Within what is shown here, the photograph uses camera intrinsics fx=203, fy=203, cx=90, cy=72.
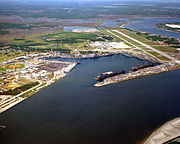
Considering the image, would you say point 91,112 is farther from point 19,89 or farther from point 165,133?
point 19,89

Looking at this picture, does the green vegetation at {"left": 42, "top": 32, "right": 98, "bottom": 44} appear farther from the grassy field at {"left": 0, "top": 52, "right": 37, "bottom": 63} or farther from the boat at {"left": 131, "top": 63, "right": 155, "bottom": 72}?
the boat at {"left": 131, "top": 63, "right": 155, "bottom": 72}

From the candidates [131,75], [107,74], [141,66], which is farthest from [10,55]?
[141,66]

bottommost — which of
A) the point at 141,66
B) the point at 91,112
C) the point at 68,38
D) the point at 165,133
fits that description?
the point at 165,133

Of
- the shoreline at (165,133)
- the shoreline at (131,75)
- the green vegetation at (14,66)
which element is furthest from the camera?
the green vegetation at (14,66)

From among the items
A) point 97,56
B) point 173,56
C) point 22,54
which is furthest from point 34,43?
point 173,56

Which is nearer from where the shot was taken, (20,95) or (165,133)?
(165,133)

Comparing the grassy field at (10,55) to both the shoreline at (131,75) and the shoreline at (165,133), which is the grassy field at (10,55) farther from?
the shoreline at (165,133)

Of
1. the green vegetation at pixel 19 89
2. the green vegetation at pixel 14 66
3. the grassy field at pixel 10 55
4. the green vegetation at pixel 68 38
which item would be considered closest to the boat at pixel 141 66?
the green vegetation at pixel 19 89

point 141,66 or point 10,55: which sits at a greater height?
point 10,55

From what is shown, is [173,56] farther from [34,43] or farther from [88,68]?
[34,43]
